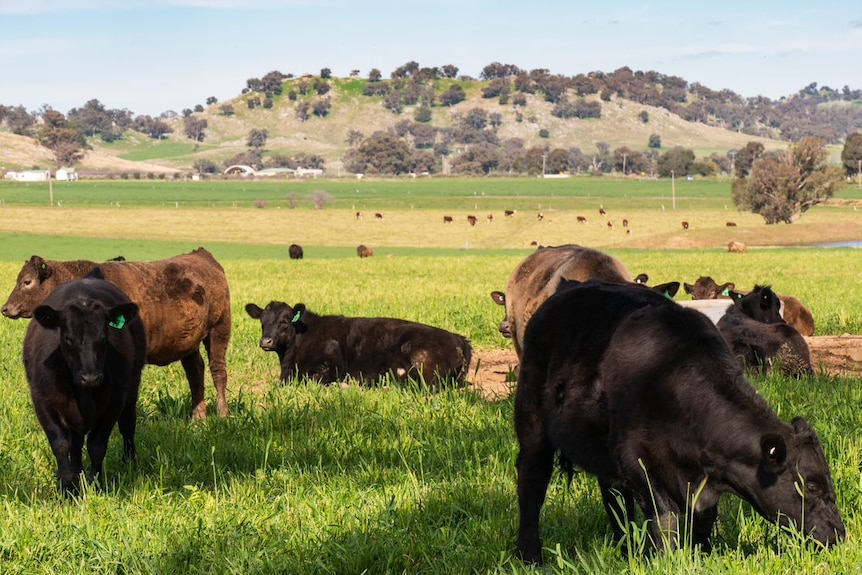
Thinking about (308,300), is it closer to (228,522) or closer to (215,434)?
(215,434)

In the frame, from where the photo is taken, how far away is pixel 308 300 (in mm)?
23766

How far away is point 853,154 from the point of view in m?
164

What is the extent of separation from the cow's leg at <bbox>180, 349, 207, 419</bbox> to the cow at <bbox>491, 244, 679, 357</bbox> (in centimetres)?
370

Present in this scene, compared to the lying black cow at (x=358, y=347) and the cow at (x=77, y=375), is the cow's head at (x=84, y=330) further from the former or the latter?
the lying black cow at (x=358, y=347)

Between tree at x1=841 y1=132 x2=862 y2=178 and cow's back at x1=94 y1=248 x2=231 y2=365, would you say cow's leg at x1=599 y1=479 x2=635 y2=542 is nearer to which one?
cow's back at x1=94 y1=248 x2=231 y2=365

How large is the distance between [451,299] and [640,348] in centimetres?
1825

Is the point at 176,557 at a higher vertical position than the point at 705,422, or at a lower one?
lower

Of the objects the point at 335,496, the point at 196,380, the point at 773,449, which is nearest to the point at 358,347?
the point at 196,380

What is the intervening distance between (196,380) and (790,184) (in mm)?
91852

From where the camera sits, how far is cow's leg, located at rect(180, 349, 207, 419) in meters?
11.0

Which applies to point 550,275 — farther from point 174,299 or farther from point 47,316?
point 47,316

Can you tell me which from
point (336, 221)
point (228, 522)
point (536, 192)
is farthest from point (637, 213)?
point (228, 522)

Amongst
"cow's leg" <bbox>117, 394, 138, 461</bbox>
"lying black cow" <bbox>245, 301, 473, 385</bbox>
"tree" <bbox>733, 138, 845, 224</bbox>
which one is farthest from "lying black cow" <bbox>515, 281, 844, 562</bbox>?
"tree" <bbox>733, 138, 845, 224</bbox>

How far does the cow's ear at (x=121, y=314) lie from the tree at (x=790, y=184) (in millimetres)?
93113
